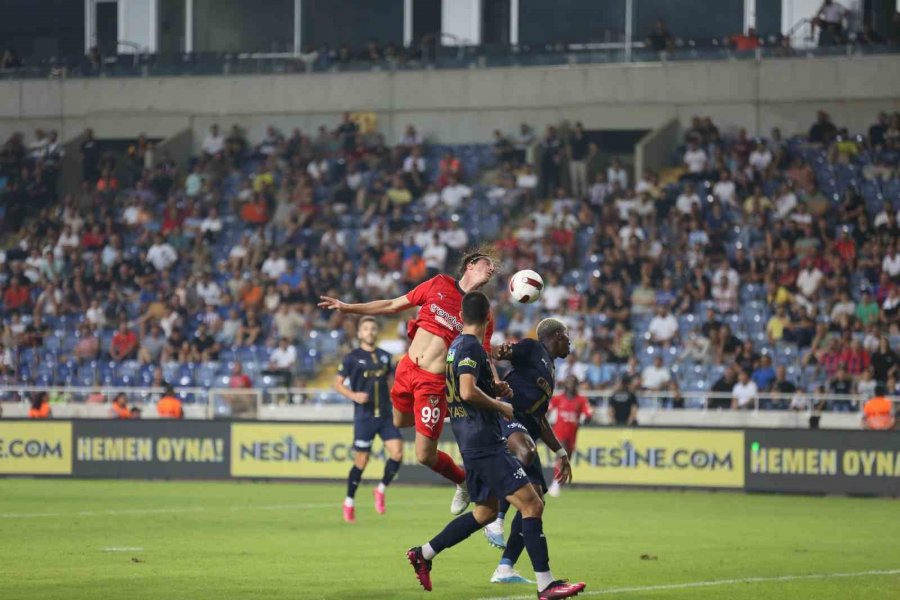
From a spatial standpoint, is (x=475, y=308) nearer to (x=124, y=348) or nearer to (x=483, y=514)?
(x=483, y=514)

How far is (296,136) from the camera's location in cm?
3909

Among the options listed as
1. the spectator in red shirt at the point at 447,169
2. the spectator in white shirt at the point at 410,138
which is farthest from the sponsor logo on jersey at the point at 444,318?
the spectator in white shirt at the point at 410,138

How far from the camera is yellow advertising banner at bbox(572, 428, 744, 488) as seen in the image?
2488 cm

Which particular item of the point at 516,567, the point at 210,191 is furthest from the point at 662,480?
the point at 210,191

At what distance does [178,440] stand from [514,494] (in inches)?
691

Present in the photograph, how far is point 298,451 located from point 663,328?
7164 millimetres

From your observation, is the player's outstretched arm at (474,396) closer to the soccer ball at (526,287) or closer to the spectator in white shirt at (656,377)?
the soccer ball at (526,287)

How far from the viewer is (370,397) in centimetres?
1995

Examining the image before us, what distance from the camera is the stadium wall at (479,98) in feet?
117

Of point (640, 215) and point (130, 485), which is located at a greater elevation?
point (640, 215)

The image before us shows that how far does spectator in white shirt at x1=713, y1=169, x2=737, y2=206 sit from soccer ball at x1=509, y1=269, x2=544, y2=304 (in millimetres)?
20952

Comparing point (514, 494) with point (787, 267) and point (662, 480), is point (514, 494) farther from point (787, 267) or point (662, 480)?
point (787, 267)

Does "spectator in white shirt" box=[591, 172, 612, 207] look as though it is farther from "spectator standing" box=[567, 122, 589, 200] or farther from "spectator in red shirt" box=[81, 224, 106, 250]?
"spectator in red shirt" box=[81, 224, 106, 250]

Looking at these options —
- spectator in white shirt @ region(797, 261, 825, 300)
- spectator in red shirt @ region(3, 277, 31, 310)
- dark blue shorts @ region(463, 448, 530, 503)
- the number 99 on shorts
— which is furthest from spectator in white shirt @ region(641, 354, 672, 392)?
dark blue shorts @ region(463, 448, 530, 503)
